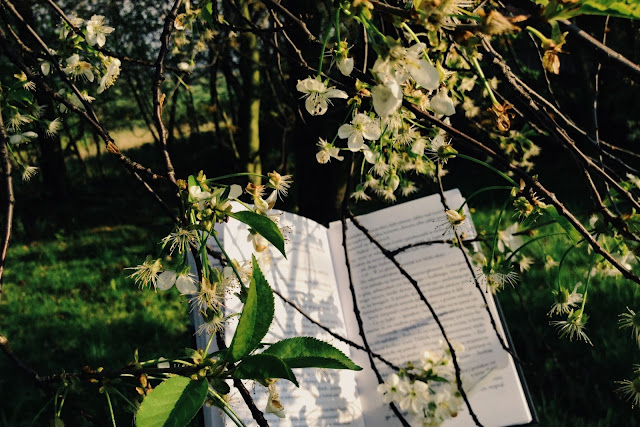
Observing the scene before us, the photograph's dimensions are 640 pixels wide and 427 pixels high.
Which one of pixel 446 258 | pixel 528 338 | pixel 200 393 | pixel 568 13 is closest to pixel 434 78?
pixel 568 13

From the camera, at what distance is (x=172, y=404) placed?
1.80ft

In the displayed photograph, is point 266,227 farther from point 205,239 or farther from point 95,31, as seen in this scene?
point 95,31

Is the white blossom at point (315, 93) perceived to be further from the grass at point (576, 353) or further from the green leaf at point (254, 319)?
the grass at point (576, 353)

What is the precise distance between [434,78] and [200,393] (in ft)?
1.24

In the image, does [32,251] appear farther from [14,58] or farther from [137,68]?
[14,58]

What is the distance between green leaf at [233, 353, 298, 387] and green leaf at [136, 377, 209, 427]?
0.13 ft

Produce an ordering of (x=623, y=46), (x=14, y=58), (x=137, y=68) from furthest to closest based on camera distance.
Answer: (x=137, y=68), (x=623, y=46), (x=14, y=58)

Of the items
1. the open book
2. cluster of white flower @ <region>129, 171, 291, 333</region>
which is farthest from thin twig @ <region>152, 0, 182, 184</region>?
the open book

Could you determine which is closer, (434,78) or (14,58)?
(434,78)

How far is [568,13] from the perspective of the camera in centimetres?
43

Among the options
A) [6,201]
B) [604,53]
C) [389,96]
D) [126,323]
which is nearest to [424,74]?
[389,96]

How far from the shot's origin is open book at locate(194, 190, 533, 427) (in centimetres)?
122

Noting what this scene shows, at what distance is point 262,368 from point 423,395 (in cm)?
73

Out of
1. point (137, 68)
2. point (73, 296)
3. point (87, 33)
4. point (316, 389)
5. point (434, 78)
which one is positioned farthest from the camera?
point (137, 68)
